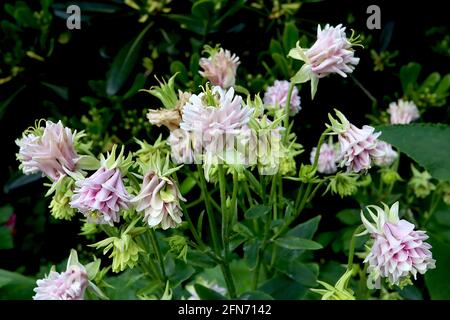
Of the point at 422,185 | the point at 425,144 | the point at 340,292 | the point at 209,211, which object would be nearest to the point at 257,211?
the point at 209,211

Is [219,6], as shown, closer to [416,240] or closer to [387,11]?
[387,11]

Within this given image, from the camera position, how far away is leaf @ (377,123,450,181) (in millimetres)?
992

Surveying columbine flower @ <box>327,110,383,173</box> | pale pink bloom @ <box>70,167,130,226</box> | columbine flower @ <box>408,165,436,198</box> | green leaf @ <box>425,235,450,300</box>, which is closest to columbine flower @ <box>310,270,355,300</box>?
columbine flower @ <box>327,110,383,173</box>

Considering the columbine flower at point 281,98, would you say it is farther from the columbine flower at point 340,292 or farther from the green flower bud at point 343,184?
the columbine flower at point 340,292

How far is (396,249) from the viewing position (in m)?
0.72

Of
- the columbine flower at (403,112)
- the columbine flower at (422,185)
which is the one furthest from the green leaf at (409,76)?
the columbine flower at (422,185)

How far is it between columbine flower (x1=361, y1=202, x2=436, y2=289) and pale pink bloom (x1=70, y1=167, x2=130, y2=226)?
10.6 inches

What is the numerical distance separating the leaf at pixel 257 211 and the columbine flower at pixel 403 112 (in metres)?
0.57

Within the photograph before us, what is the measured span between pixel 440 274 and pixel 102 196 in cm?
59

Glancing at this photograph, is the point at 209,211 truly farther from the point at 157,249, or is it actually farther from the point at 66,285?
the point at 66,285

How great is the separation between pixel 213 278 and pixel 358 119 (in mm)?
525

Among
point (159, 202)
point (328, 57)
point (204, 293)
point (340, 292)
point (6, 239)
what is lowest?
point (6, 239)

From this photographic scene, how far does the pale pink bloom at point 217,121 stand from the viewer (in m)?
0.71

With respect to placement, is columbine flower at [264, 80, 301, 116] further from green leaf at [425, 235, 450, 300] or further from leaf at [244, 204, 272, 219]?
green leaf at [425, 235, 450, 300]
